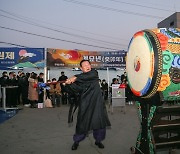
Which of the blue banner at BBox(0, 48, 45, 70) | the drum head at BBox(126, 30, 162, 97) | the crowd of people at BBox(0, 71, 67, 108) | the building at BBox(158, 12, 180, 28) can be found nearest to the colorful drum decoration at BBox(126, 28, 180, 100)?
the drum head at BBox(126, 30, 162, 97)

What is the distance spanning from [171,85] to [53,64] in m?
9.81

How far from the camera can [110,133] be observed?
603 cm

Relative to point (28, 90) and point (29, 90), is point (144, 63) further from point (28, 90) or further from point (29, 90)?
point (28, 90)

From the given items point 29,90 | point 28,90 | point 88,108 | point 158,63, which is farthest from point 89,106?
point 28,90

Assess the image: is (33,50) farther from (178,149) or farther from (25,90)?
(178,149)

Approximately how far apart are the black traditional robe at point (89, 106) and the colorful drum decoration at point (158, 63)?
1069 mm

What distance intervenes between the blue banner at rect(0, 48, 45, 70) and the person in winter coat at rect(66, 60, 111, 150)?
321 inches

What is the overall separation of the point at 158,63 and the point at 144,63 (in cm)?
25

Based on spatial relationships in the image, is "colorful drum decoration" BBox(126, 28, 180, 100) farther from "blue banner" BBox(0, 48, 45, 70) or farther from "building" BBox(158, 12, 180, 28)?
"building" BBox(158, 12, 180, 28)

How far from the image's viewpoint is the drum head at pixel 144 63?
3535 mm

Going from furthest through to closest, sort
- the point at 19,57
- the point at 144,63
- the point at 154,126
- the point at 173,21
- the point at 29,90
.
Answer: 1. the point at 173,21
2. the point at 19,57
3. the point at 29,90
4. the point at 154,126
5. the point at 144,63

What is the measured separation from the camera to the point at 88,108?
15.2 feet

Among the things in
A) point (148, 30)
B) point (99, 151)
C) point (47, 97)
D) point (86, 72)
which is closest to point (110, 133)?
point (99, 151)

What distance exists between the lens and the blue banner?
12344mm
